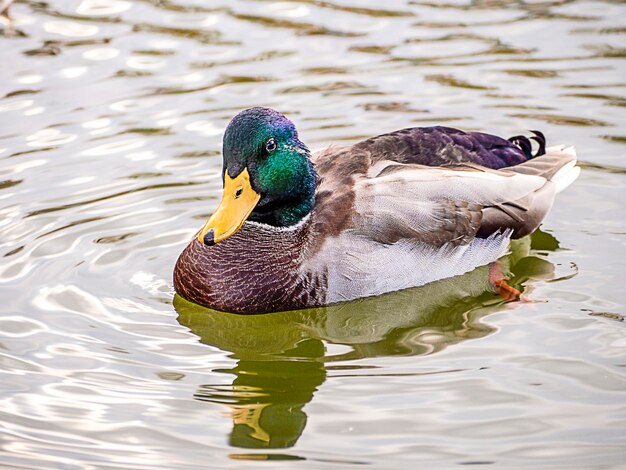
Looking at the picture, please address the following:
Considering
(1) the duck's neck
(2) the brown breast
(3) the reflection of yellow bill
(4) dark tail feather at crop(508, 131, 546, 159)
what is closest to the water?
(3) the reflection of yellow bill

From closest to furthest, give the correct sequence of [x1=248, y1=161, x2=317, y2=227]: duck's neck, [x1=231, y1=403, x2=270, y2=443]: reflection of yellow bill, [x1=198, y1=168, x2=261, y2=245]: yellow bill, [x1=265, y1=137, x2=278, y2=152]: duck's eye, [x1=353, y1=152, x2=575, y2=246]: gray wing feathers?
[x1=231, y1=403, x2=270, y2=443]: reflection of yellow bill → [x1=198, y1=168, x2=261, y2=245]: yellow bill → [x1=265, y1=137, x2=278, y2=152]: duck's eye → [x1=248, y1=161, x2=317, y2=227]: duck's neck → [x1=353, y1=152, x2=575, y2=246]: gray wing feathers

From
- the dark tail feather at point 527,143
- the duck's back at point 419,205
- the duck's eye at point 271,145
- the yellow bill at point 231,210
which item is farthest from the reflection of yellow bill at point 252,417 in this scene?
the dark tail feather at point 527,143

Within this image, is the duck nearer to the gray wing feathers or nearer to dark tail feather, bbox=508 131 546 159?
the gray wing feathers

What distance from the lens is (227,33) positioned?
1205cm

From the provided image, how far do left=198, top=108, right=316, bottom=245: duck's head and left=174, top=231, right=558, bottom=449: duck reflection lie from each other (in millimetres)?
658

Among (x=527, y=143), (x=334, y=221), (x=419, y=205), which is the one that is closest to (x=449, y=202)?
(x=419, y=205)

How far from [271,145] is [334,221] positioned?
667 mm

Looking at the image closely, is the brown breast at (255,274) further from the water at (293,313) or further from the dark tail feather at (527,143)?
the dark tail feather at (527,143)

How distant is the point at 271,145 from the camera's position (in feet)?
23.7

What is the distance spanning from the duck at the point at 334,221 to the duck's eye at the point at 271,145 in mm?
19

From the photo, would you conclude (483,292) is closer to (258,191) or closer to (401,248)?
(401,248)

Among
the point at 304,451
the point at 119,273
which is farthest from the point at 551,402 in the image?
the point at 119,273

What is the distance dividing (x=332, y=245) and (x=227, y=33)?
5082 mm

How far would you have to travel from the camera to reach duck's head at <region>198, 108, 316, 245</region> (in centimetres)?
705
